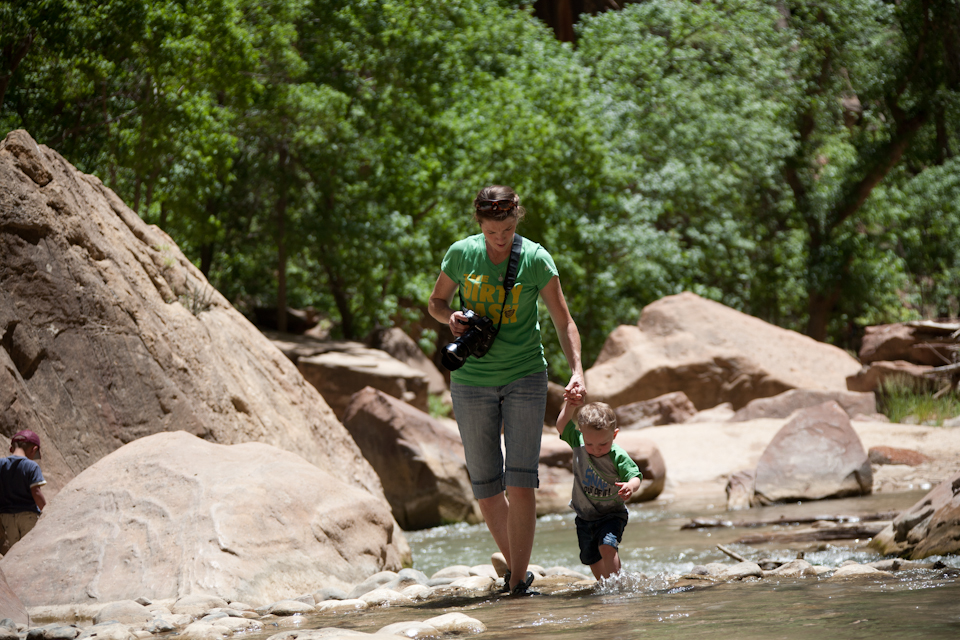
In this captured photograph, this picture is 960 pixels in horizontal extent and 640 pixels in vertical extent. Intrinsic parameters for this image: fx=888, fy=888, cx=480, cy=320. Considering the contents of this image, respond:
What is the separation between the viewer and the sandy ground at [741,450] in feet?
32.5

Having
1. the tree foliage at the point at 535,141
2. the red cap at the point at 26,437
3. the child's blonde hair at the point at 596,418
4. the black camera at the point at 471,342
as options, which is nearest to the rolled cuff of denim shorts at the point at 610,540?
the child's blonde hair at the point at 596,418

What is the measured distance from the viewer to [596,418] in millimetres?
4555

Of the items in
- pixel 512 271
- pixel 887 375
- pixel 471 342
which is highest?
pixel 512 271

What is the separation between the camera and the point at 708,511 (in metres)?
8.93

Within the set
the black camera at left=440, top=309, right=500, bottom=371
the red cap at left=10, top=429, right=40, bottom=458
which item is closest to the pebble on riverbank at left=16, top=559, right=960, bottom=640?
the black camera at left=440, top=309, right=500, bottom=371

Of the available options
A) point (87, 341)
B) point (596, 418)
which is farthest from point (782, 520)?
point (87, 341)

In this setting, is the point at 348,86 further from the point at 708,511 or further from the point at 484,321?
the point at 484,321

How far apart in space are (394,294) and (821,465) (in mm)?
11550

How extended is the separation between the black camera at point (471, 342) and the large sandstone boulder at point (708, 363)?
479 inches

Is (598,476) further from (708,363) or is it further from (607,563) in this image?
(708,363)

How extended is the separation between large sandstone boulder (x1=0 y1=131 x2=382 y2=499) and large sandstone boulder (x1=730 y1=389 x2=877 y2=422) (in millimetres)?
8923

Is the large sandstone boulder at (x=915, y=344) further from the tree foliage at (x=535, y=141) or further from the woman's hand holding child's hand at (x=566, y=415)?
the woman's hand holding child's hand at (x=566, y=415)

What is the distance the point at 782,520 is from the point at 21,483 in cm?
571

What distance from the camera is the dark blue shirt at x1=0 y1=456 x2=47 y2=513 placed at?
18.0 feet
